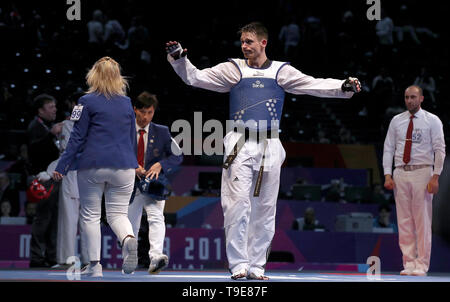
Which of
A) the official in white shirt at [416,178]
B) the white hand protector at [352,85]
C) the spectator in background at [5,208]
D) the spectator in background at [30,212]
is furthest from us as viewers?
the spectator in background at [5,208]

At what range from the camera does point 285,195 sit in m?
12.2

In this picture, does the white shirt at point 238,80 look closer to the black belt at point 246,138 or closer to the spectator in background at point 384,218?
the black belt at point 246,138

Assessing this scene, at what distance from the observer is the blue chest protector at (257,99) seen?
5.84 metres

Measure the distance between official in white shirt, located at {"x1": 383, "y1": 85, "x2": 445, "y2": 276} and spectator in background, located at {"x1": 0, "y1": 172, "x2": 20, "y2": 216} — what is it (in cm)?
588

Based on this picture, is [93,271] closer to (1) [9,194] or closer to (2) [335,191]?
(1) [9,194]

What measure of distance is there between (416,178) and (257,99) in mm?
2852

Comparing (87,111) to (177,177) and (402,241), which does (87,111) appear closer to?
(402,241)

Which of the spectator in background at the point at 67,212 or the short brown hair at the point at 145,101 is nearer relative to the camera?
the short brown hair at the point at 145,101

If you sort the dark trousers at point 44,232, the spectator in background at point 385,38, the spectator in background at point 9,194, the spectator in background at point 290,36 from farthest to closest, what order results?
the spectator in background at point 385,38 < the spectator in background at point 290,36 < the spectator in background at point 9,194 < the dark trousers at point 44,232

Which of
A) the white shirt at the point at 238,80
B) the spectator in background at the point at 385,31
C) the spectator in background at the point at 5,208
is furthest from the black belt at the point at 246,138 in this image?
the spectator in background at the point at 385,31

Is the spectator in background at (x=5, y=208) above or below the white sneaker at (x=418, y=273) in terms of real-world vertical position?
above

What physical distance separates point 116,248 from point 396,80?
1031 cm

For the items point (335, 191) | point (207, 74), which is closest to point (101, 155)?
point (207, 74)

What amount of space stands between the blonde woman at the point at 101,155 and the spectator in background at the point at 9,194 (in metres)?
5.13
